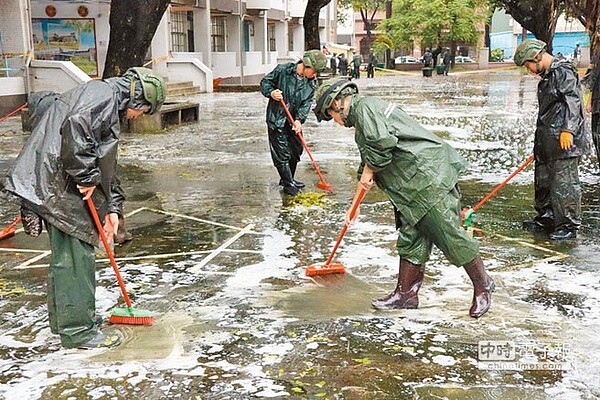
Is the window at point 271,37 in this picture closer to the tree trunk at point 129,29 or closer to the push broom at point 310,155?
the tree trunk at point 129,29

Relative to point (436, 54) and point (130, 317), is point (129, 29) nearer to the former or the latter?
point (130, 317)

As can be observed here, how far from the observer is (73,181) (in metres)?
3.98

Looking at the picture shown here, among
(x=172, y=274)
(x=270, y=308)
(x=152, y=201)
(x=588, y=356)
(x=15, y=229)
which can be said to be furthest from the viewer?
(x=152, y=201)

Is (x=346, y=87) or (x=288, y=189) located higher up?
(x=346, y=87)

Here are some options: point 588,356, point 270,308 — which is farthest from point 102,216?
point 588,356

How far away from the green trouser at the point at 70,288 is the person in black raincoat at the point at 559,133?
4.23 metres

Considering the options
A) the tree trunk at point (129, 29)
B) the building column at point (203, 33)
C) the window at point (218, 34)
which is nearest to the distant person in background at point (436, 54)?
the window at point (218, 34)

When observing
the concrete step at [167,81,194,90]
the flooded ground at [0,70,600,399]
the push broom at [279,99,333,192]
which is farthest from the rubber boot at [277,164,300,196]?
the concrete step at [167,81,194,90]

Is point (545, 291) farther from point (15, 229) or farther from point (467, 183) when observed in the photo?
point (15, 229)

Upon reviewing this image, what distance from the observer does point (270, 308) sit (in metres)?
4.91

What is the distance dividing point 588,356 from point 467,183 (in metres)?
5.48

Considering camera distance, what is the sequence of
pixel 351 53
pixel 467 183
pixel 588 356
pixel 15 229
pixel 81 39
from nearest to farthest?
1. pixel 588 356
2. pixel 15 229
3. pixel 467 183
4. pixel 81 39
5. pixel 351 53

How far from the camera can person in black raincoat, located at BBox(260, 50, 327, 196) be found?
8.32 m

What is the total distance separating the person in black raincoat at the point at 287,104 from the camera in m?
8.32
